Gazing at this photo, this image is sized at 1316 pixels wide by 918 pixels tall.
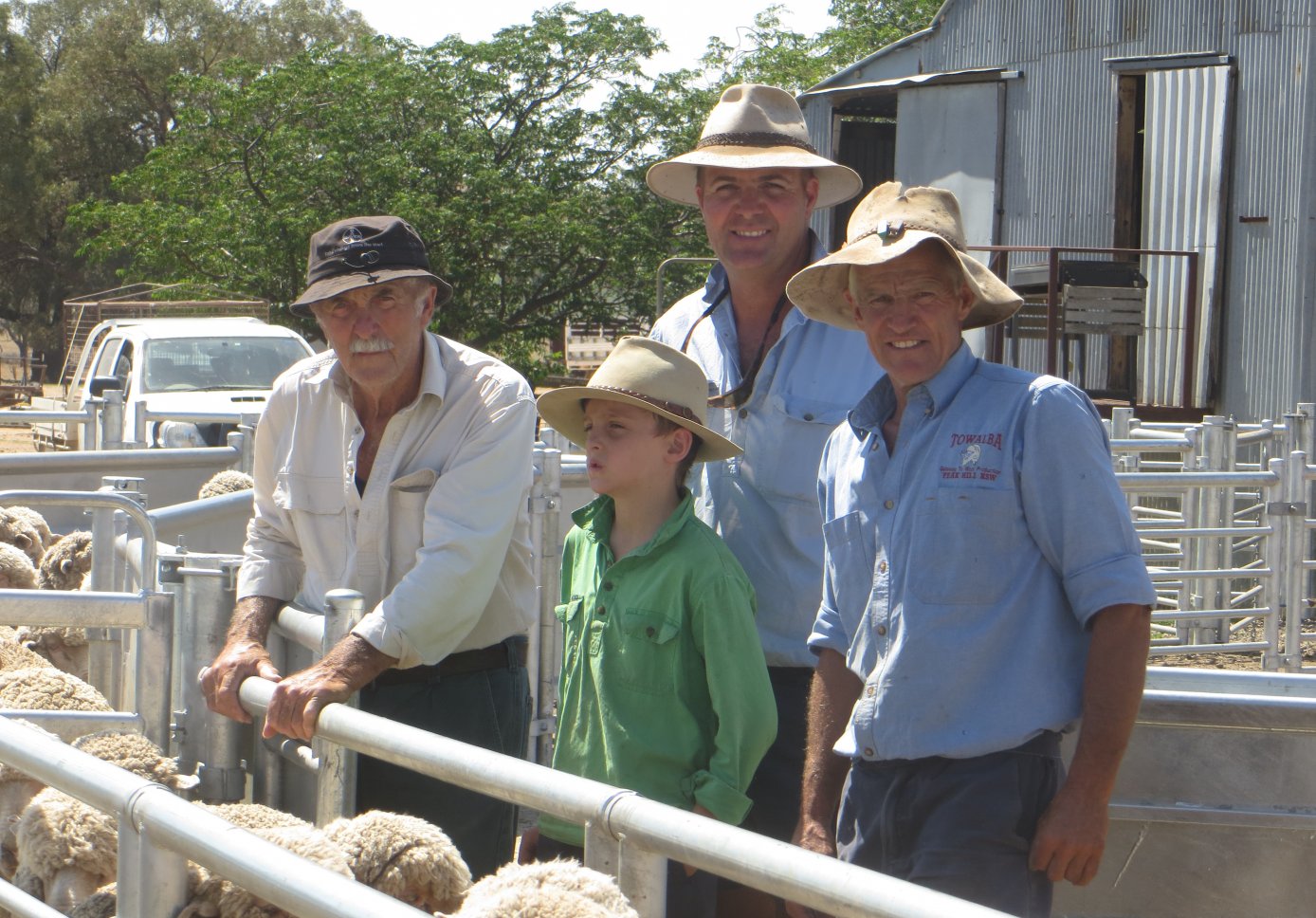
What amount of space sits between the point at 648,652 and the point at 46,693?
5.07 feet

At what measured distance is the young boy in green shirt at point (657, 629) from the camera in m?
2.86

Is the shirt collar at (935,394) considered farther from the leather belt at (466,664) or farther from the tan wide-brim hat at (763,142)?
the leather belt at (466,664)

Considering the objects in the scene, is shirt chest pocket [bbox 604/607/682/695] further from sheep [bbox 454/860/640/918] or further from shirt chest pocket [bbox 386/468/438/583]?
sheep [bbox 454/860/640/918]

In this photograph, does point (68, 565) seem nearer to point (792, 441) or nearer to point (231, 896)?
point (792, 441)

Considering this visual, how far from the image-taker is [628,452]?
3.08 meters

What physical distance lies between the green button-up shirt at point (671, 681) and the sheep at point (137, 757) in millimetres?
739

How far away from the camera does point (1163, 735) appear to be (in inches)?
129

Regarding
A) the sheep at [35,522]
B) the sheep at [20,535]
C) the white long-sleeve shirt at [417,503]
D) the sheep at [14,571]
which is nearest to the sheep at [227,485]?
the sheep at [35,522]

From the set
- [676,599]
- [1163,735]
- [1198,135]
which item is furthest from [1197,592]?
[676,599]

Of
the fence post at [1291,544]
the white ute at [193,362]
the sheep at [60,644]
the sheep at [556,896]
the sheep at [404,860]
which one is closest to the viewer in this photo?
the sheep at [556,896]

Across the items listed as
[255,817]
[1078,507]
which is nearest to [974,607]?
[1078,507]

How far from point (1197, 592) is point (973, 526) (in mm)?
8294

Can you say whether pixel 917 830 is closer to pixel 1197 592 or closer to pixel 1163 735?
pixel 1163 735

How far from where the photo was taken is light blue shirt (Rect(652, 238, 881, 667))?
10.7 ft
